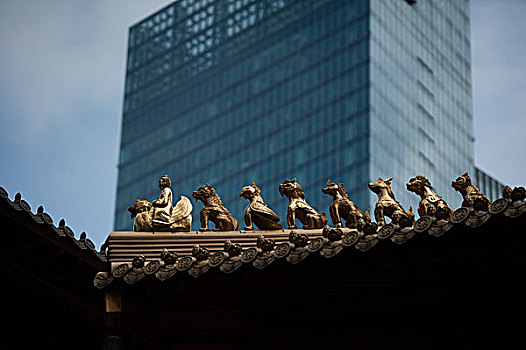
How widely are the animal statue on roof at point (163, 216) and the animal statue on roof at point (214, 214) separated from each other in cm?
29

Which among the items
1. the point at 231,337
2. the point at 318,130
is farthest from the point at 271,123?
the point at 231,337

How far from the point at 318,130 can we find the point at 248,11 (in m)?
20.8

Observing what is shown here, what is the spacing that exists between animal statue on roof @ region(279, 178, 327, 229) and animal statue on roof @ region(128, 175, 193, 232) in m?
1.70

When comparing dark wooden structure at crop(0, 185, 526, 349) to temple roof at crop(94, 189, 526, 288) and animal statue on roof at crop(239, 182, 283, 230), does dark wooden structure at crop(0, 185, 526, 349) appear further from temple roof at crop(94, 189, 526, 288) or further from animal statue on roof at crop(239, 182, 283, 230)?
animal statue on roof at crop(239, 182, 283, 230)

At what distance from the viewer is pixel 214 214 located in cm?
2050

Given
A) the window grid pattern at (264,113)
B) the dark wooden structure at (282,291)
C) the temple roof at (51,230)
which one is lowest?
the dark wooden structure at (282,291)

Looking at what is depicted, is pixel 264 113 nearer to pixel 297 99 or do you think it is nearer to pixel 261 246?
pixel 297 99

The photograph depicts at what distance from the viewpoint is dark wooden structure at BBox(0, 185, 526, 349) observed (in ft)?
55.5

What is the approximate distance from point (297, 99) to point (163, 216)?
83.5 meters

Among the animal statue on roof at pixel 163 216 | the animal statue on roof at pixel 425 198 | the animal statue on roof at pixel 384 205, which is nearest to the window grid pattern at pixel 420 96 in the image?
the animal statue on roof at pixel 384 205

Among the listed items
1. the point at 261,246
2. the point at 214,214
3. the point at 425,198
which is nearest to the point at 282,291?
the point at 261,246

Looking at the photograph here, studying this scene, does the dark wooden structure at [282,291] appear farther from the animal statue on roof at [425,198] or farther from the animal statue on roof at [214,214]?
the animal statue on roof at [425,198]

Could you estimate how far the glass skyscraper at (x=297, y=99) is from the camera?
96.8m

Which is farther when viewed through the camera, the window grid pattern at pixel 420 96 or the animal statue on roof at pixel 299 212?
the window grid pattern at pixel 420 96
